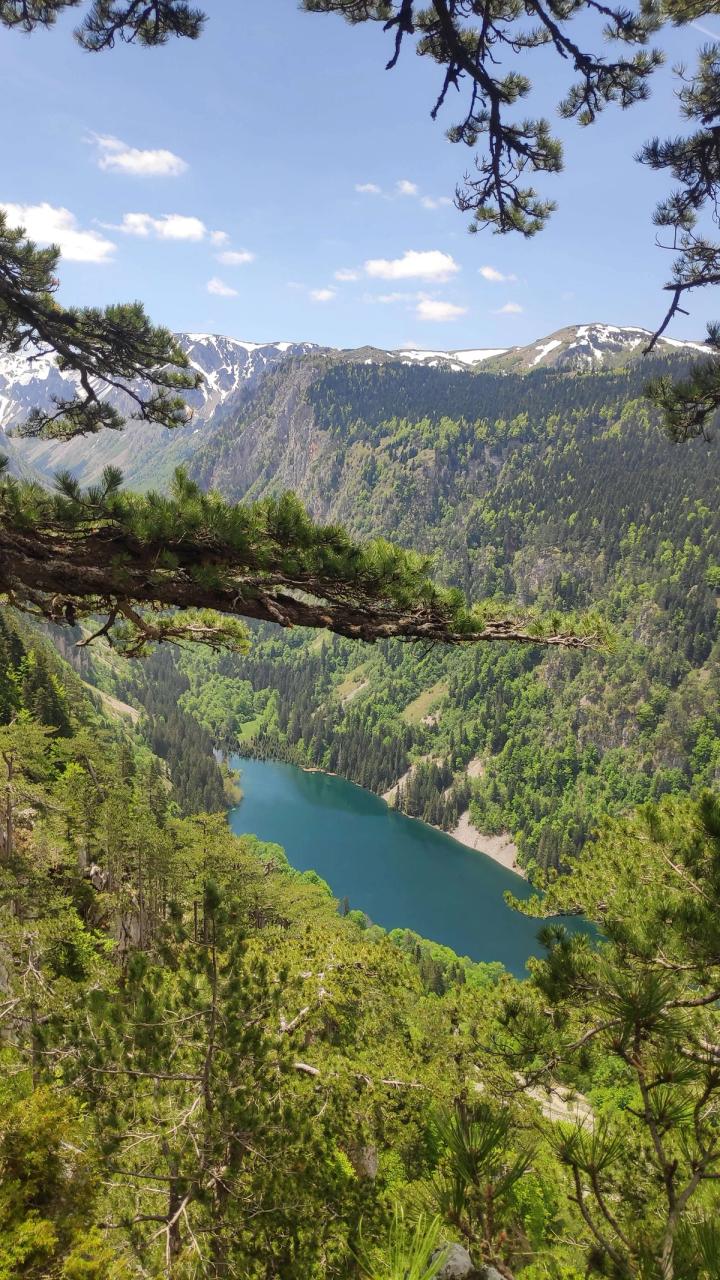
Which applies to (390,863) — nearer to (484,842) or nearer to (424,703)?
(484,842)

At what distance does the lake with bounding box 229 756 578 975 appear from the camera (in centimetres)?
7506

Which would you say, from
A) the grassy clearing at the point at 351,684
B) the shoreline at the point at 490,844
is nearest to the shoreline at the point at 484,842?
the shoreline at the point at 490,844

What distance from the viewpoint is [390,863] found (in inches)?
3696

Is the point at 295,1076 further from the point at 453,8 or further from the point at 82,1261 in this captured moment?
the point at 453,8

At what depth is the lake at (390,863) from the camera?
7506cm

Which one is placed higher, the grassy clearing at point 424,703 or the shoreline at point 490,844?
the grassy clearing at point 424,703

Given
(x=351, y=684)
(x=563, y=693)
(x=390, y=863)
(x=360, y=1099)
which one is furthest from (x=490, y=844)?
(x=360, y=1099)

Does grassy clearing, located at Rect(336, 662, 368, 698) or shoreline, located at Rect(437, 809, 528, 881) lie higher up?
grassy clearing, located at Rect(336, 662, 368, 698)

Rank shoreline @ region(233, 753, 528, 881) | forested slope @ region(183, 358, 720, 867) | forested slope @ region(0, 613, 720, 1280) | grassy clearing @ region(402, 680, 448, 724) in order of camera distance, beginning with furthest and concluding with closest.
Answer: grassy clearing @ region(402, 680, 448, 724) → forested slope @ region(183, 358, 720, 867) → shoreline @ region(233, 753, 528, 881) → forested slope @ region(0, 613, 720, 1280)

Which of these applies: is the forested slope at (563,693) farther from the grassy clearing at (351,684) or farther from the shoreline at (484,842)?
the shoreline at (484,842)

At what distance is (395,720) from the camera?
170 meters

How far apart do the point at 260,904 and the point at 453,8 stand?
2727 cm

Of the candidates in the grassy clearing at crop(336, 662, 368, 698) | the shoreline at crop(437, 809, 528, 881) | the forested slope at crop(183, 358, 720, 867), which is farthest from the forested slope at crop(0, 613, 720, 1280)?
the grassy clearing at crop(336, 662, 368, 698)

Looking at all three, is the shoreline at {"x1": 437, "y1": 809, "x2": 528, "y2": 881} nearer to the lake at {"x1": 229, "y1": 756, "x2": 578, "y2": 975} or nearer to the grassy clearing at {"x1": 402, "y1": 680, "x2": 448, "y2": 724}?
the lake at {"x1": 229, "y1": 756, "x2": 578, "y2": 975}
